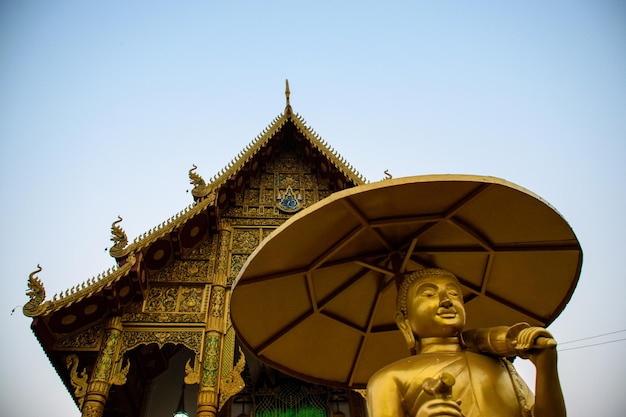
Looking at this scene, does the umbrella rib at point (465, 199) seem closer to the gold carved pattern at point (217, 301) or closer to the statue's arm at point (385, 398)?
the statue's arm at point (385, 398)

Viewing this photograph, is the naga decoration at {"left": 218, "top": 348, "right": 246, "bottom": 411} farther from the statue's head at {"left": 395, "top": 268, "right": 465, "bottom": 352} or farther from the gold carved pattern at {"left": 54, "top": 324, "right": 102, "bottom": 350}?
the statue's head at {"left": 395, "top": 268, "right": 465, "bottom": 352}

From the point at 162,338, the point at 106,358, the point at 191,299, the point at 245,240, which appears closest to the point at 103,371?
the point at 106,358

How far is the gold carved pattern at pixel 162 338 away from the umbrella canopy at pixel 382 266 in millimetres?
3736

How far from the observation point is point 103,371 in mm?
6523

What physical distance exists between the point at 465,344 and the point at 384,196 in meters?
0.87

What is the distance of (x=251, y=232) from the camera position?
28.3 feet

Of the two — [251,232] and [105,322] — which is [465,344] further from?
[251,232]

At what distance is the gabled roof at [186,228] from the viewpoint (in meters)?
6.59

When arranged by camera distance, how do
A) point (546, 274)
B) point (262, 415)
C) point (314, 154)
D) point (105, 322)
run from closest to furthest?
point (546, 274), point (105, 322), point (262, 415), point (314, 154)

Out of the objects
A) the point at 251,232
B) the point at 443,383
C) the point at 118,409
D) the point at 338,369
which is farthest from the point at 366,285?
the point at 118,409

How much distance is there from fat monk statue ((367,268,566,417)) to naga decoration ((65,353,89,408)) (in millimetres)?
5003

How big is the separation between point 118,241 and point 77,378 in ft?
6.05

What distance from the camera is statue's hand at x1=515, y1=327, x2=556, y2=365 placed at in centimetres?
213

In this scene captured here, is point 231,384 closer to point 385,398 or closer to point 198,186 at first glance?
point 198,186
